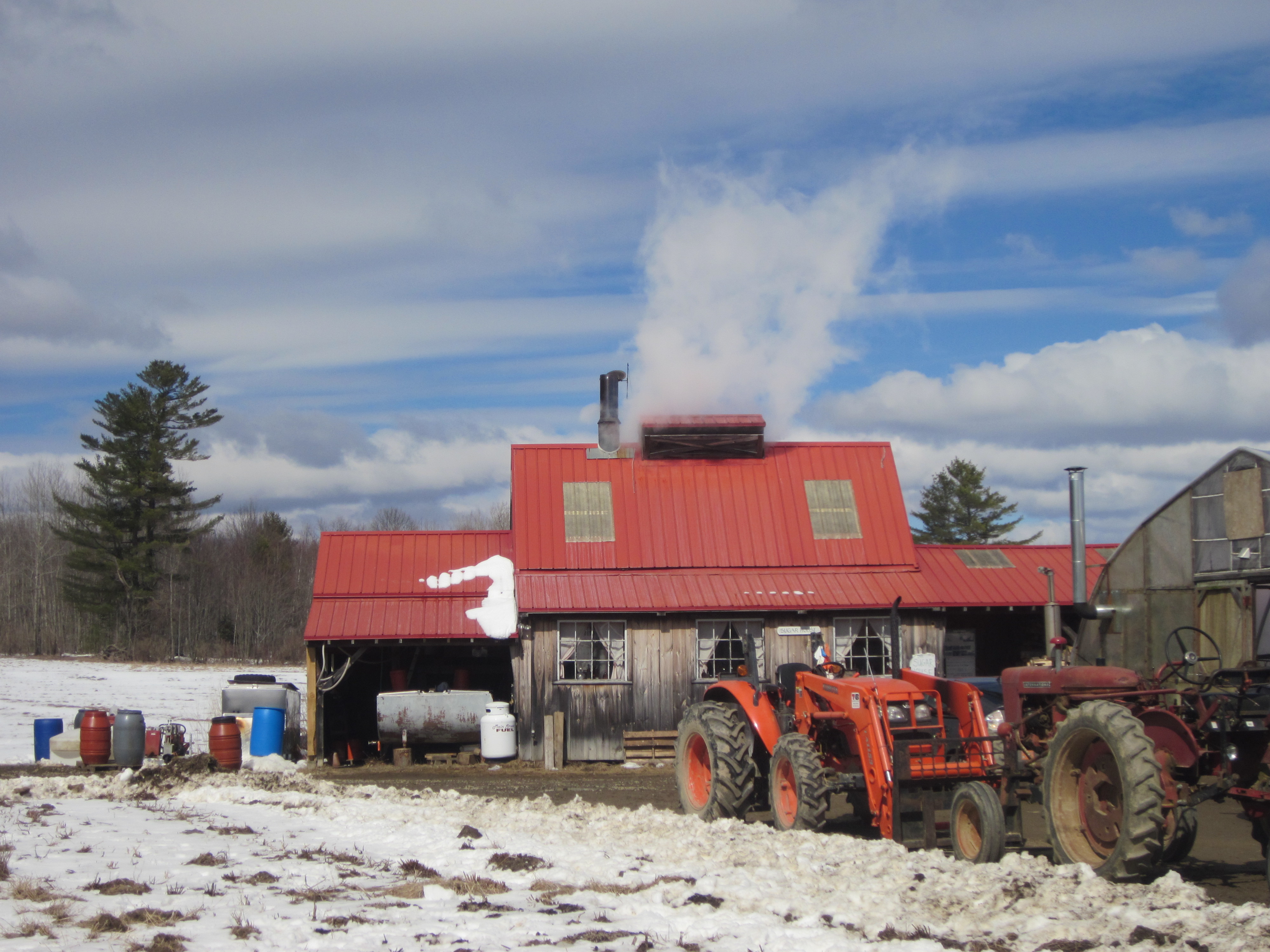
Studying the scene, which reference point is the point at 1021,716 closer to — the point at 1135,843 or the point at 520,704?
the point at 1135,843

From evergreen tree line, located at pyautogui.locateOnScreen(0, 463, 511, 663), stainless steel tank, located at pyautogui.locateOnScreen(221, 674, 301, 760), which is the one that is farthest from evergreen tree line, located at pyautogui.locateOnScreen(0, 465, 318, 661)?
stainless steel tank, located at pyautogui.locateOnScreen(221, 674, 301, 760)

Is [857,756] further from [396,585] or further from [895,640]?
[396,585]

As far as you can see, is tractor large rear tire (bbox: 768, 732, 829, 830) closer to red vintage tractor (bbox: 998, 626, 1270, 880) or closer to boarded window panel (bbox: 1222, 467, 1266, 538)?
red vintage tractor (bbox: 998, 626, 1270, 880)

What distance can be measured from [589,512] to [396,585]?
388 cm

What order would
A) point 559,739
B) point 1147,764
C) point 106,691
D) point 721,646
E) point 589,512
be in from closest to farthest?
point 1147,764
point 559,739
point 721,646
point 589,512
point 106,691

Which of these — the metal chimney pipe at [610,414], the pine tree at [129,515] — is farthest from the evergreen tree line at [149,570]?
the metal chimney pipe at [610,414]

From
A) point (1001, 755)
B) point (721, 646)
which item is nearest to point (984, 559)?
point (721, 646)

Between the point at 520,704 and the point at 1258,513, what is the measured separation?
12.1 metres

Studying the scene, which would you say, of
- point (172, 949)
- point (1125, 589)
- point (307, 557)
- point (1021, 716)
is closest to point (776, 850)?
point (1021, 716)

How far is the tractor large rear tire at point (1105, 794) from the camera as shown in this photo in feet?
24.2

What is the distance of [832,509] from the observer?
71.4 feet

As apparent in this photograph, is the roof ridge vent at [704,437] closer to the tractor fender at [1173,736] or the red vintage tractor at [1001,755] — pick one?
the red vintage tractor at [1001,755]

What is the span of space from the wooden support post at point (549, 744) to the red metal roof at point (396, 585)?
1912 mm

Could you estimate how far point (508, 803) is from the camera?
44.0ft
